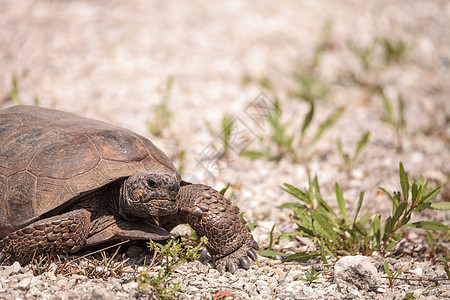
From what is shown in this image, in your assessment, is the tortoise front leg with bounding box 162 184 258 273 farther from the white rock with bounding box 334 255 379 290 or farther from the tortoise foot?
the white rock with bounding box 334 255 379 290

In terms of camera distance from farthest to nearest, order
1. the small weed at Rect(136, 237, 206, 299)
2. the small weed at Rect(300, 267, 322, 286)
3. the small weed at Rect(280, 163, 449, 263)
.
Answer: the small weed at Rect(280, 163, 449, 263) < the small weed at Rect(300, 267, 322, 286) < the small weed at Rect(136, 237, 206, 299)

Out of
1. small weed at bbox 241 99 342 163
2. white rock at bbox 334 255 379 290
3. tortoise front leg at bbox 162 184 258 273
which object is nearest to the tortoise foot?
tortoise front leg at bbox 162 184 258 273

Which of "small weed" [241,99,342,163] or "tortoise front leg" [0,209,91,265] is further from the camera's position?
"small weed" [241,99,342,163]

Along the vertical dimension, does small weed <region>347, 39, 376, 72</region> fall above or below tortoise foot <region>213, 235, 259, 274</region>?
above

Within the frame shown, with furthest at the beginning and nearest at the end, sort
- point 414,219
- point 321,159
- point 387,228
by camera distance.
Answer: point 321,159, point 414,219, point 387,228

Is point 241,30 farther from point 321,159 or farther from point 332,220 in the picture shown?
point 332,220

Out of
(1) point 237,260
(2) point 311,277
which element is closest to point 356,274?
(2) point 311,277

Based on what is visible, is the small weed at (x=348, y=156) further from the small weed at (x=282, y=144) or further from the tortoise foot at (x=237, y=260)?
the tortoise foot at (x=237, y=260)

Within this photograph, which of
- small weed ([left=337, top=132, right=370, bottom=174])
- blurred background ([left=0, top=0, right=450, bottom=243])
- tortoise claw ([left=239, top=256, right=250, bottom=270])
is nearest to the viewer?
tortoise claw ([left=239, top=256, right=250, bottom=270])

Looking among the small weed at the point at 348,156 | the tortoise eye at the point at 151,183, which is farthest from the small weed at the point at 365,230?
the small weed at the point at 348,156

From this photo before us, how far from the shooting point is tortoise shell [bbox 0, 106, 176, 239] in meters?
2.42

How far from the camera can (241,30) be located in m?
6.70

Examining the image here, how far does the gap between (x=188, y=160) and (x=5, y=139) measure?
1.74m

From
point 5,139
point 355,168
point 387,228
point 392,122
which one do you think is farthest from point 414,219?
point 5,139
